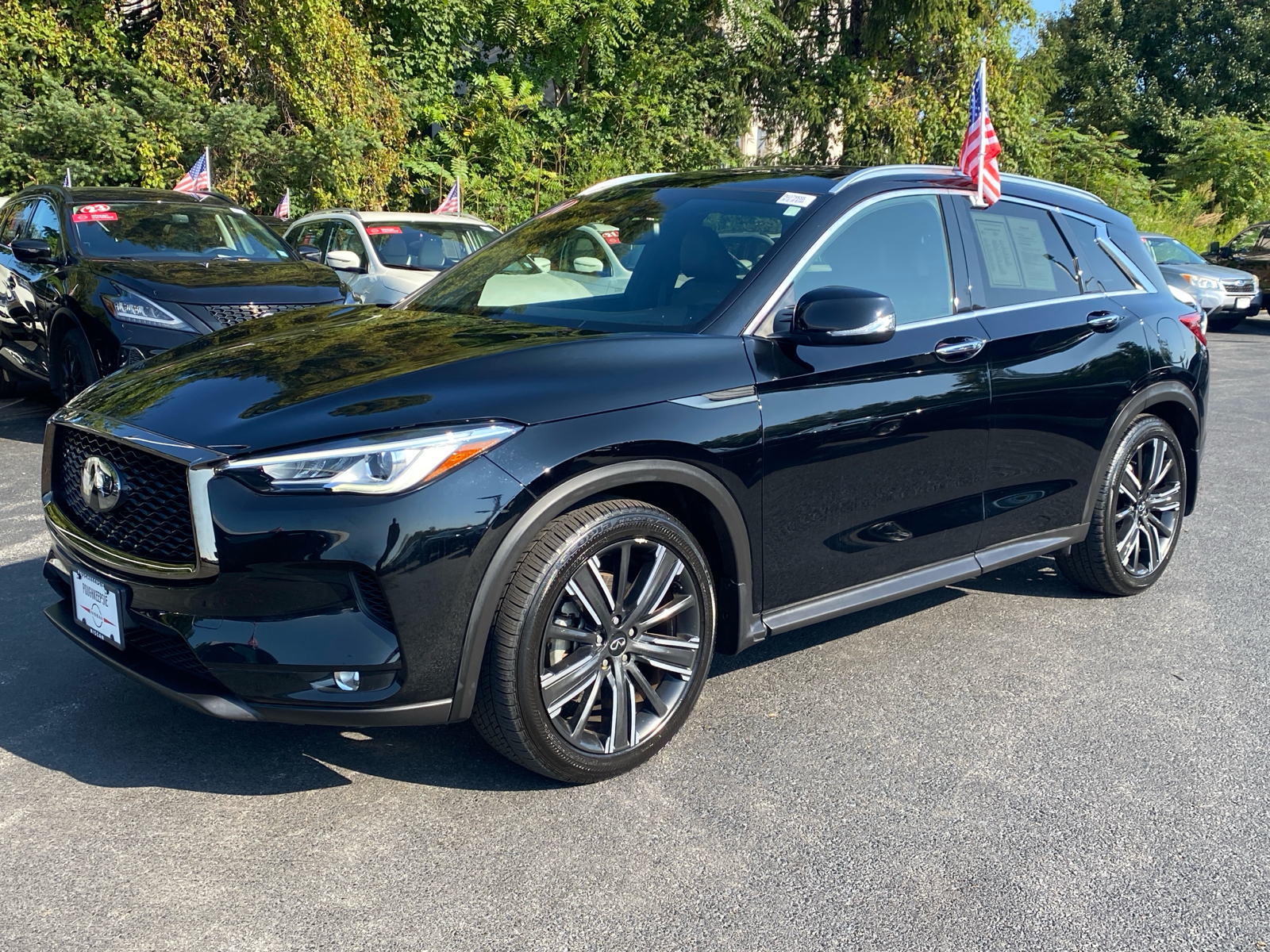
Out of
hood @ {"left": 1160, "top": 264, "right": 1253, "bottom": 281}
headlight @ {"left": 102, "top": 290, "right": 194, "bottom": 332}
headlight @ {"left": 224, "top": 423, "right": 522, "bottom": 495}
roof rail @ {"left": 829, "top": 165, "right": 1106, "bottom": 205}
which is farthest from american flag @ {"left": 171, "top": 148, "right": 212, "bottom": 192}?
hood @ {"left": 1160, "top": 264, "right": 1253, "bottom": 281}

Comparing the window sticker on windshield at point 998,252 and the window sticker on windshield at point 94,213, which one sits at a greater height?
the window sticker on windshield at point 94,213

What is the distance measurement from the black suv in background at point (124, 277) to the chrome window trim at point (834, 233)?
472 cm

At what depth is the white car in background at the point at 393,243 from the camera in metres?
11.9

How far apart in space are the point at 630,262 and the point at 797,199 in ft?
2.05

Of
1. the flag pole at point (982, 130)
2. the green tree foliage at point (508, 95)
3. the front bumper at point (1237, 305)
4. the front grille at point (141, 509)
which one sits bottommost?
the front bumper at point (1237, 305)

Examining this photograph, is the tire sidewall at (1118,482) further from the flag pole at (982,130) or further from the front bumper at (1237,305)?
the front bumper at (1237,305)

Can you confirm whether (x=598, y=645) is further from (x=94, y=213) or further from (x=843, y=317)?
(x=94, y=213)

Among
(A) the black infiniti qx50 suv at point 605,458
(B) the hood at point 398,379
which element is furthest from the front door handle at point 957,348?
(B) the hood at point 398,379

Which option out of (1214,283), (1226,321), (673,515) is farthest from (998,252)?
(1226,321)

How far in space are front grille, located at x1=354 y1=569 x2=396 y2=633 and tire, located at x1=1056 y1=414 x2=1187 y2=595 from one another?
326 centimetres

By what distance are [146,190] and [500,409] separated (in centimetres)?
775

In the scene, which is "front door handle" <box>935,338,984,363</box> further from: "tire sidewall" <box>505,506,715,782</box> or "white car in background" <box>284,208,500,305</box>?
"white car in background" <box>284,208,500,305</box>

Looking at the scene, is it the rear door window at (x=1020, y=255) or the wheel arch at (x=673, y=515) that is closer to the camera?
the wheel arch at (x=673, y=515)

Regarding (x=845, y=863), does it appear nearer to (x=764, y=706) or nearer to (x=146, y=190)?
(x=764, y=706)
